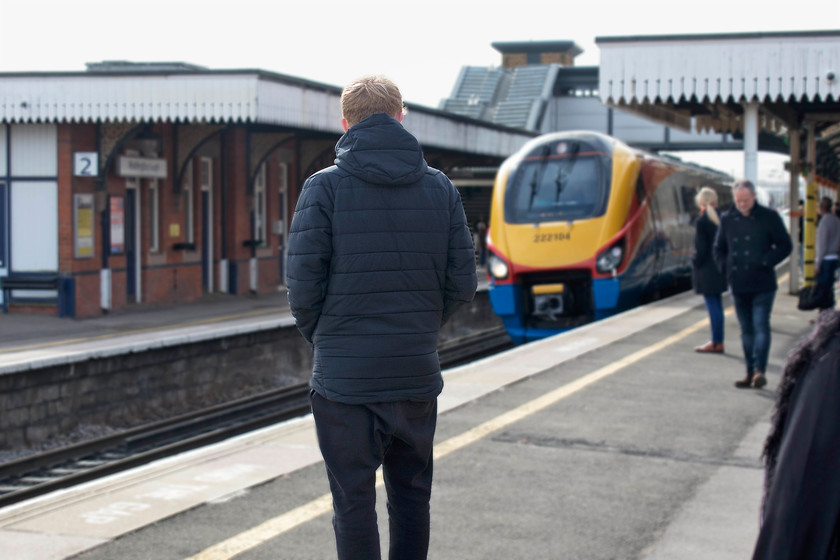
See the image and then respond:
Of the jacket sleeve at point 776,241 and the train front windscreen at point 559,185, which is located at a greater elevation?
the train front windscreen at point 559,185

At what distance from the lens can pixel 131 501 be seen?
5137 millimetres

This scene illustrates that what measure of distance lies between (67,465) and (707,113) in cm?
1065

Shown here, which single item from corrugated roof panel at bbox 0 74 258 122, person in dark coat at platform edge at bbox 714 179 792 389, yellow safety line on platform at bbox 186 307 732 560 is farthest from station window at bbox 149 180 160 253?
person in dark coat at platform edge at bbox 714 179 792 389

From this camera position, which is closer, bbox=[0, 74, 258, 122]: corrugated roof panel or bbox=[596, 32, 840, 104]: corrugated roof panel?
bbox=[596, 32, 840, 104]: corrugated roof panel

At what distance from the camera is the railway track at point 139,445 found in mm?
9266

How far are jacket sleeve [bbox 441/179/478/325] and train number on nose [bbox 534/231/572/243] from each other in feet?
37.1

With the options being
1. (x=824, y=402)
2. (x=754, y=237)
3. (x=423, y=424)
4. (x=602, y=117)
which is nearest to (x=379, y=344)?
(x=423, y=424)

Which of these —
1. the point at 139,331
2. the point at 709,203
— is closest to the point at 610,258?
the point at 709,203

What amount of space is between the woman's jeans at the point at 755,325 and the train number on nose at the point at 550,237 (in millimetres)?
5983

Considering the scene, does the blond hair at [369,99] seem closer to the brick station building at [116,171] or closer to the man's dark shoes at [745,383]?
the man's dark shoes at [745,383]

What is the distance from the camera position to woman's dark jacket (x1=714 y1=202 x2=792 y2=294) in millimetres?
8281

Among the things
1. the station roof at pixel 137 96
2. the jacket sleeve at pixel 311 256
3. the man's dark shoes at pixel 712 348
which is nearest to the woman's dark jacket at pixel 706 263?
the man's dark shoes at pixel 712 348

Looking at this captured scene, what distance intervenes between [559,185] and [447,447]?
907 cm

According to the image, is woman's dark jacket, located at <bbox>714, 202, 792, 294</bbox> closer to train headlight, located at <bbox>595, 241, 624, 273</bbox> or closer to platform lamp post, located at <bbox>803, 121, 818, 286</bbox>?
train headlight, located at <bbox>595, 241, 624, 273</bbox>
